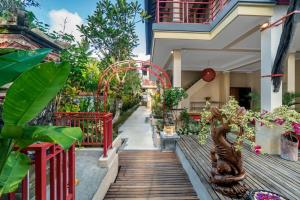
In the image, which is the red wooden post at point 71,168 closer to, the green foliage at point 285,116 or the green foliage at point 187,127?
the green foliage at point 285,116

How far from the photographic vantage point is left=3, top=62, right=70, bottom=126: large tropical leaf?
102 centimetres

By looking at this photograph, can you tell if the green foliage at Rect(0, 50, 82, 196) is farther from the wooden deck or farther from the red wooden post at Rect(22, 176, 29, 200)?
the wooden deck

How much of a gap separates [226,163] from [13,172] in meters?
2.58

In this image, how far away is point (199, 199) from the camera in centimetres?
329

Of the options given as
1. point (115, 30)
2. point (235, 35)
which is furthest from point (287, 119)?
point (115, 30)

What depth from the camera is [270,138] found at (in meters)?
4.52

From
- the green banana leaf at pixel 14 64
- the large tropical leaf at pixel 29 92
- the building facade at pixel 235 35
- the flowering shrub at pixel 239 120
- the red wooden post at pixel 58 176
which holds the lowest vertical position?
the red wooden post at pixel 58 176

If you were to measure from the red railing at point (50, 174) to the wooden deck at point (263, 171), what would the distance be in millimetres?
1888

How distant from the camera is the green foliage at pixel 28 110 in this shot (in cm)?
102

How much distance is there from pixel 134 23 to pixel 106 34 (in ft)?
4.26

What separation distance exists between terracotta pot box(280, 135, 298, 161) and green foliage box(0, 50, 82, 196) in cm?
450

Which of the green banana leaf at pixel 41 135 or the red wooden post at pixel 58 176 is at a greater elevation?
the green banana leaf at pixel 41 135

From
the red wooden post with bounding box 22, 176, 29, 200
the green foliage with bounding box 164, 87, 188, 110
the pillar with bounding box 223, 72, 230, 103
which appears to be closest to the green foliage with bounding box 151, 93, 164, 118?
the green foliage with bounding box 164, 87, 188, 110

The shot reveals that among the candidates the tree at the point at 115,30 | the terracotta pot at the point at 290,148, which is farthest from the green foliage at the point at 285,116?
the tree at the point at 115,30
